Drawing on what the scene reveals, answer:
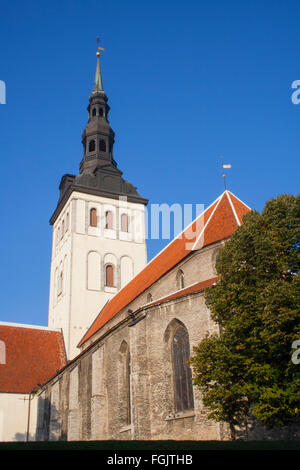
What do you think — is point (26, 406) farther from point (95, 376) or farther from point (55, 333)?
point (95, 376)

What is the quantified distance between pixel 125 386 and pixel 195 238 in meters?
6.66

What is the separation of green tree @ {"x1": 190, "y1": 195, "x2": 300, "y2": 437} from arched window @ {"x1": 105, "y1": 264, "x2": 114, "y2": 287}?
1878 centimetres

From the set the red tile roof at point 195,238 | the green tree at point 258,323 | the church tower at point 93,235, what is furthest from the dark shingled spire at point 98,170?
the green tree at point 258,323

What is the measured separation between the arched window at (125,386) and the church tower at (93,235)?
1106 cm

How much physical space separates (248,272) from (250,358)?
2374mm

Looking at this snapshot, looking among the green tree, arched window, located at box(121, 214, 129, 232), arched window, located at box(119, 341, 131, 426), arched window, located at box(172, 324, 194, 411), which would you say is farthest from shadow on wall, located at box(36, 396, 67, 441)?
the green tree

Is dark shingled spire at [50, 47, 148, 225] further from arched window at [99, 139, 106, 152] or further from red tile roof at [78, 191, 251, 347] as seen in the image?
red tile roof at [78, 191, 251, 347]

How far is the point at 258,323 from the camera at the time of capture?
39.9 feet

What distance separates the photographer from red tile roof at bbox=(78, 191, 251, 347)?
19.2 meters

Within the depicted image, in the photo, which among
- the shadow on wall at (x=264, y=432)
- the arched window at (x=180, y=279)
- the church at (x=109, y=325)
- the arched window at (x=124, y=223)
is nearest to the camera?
the shadow on wall at (x=264, y=432)

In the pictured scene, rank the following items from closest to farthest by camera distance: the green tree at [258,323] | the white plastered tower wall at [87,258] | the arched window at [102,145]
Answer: the green tree at [258,323], the white plastered tower wall at [87,258], the arched window at [102,145]

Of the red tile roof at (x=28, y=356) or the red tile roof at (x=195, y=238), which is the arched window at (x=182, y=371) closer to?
the red tile roof at (x=195, y=238)

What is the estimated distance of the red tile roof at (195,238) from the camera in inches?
758

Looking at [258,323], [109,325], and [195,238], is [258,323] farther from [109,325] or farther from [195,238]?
[109,325]
